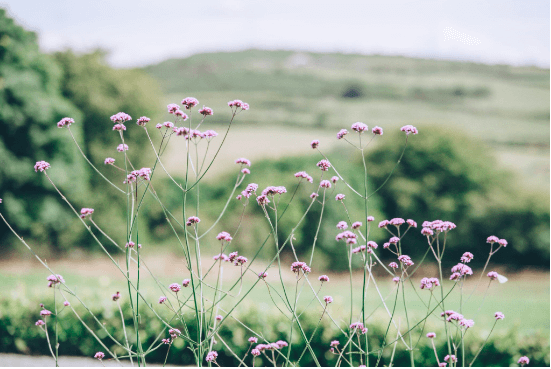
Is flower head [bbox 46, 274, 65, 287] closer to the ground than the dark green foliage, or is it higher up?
higher up

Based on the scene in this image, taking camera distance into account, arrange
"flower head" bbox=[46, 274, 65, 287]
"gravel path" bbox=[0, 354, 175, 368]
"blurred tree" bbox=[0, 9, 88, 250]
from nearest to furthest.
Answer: "flower head" bbox=[46, 274, 65, 287]
"gravel path" bbox=[0, 354, 175, 368]
"blurred tree" bbox=[0, 9, 88, 250]

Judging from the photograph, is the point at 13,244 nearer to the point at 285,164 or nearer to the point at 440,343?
the point at 285,164

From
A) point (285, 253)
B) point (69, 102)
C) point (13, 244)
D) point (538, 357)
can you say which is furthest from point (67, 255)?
point (538, 357)

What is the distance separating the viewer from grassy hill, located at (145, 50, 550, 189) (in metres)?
26.8

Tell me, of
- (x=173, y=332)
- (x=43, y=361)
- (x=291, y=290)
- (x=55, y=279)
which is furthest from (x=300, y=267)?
(x=291, y=290)

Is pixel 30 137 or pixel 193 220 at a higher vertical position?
pixel 193 220

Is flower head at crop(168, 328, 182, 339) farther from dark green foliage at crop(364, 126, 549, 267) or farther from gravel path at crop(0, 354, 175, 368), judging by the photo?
dark green foliage at crop(364, 126, 549, 267)

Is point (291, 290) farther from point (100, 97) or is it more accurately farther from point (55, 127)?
point (100, 97)

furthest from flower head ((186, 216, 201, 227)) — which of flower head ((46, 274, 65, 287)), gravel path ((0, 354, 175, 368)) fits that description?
gravel path ((0, 354, 175, 368))

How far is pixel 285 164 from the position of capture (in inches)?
547

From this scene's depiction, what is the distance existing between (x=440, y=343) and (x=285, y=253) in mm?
9527

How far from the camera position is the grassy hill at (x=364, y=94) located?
1056 inches

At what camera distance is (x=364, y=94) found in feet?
124

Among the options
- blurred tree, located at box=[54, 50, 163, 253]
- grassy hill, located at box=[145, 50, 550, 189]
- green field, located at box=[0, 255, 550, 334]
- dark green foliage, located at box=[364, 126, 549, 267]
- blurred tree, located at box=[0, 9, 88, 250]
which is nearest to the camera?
green field, located at box=[0, 255, 550, 334]
